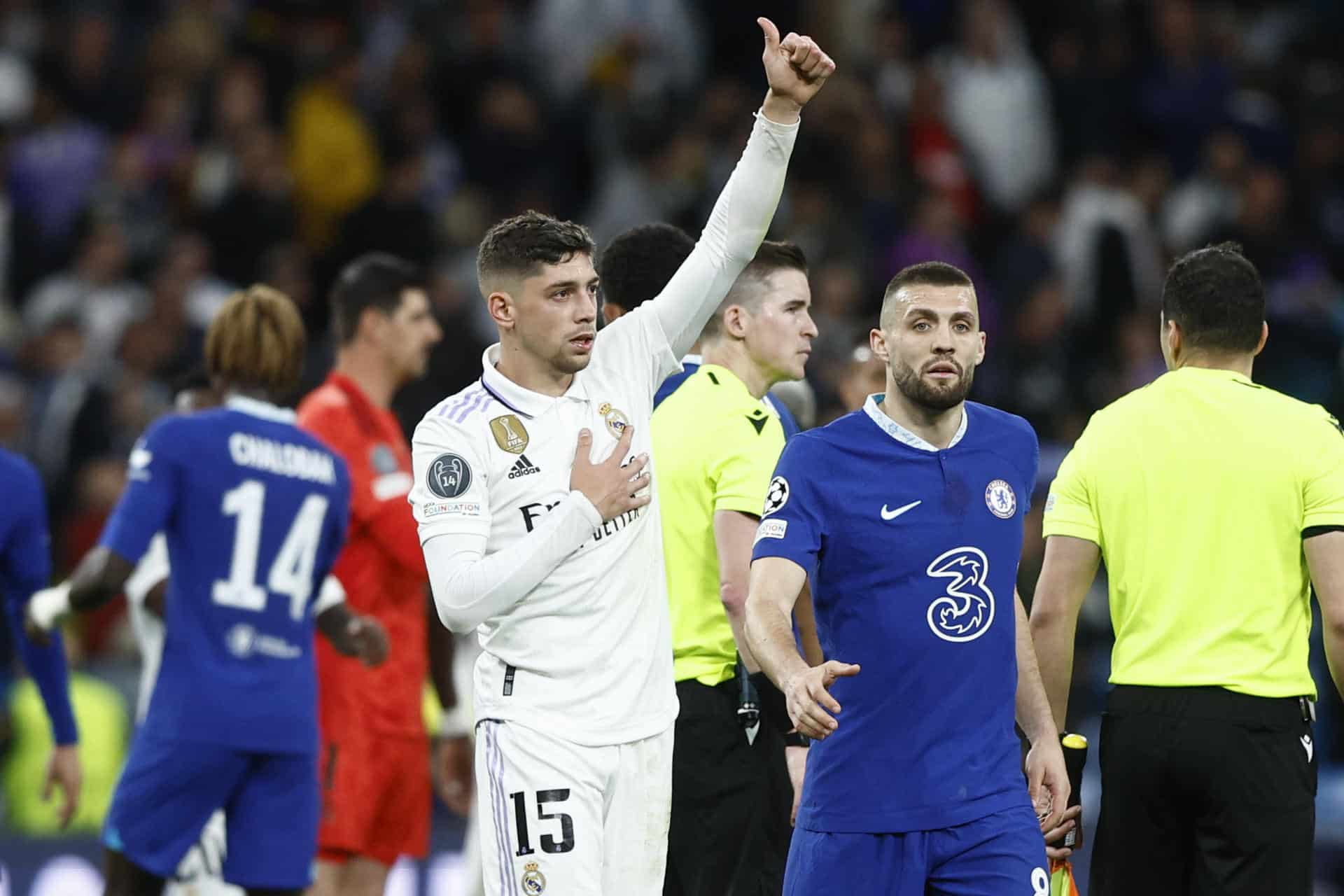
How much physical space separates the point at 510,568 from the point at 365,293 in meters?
3.61

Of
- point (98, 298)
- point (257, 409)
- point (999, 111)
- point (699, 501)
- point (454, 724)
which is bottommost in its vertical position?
point (454, 724)

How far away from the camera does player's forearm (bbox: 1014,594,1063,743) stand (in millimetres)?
5660

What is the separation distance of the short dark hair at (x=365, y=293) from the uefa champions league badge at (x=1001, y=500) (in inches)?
147

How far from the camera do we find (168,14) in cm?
1541

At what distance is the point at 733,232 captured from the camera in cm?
571

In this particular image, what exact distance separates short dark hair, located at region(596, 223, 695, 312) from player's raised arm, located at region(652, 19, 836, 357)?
106 centimetres

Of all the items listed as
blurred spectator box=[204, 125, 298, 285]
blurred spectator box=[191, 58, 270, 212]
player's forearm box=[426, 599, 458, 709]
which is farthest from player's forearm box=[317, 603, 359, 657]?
blurred spectator box=[191, 58, 270, 212]

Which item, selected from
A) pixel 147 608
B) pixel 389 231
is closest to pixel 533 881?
pixel 147 608

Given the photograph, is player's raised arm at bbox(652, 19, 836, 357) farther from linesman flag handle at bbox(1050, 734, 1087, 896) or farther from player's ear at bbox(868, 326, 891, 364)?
linesman flag handle at bbox(1050, 734, 1087, 896)

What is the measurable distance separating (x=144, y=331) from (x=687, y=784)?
785 cm

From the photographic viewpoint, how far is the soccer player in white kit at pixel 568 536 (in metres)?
5.30

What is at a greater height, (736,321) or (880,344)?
(736,321)

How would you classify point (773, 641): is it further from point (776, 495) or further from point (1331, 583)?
point (1331, 583)

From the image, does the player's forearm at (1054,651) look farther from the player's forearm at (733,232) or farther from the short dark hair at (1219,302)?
the player's forearm at (733,232)
